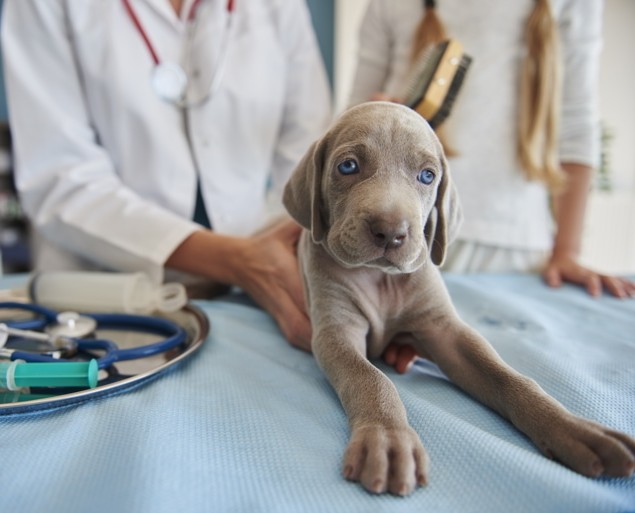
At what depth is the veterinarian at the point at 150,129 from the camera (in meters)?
1.07

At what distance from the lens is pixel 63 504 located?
41 cm

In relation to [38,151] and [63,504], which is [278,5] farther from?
[63,504]

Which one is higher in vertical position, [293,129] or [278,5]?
[278,5]

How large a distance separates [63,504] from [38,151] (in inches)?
39.1

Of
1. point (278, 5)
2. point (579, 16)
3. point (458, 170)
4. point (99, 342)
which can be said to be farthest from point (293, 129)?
point (99, 342)

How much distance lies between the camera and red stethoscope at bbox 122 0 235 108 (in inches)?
46.0

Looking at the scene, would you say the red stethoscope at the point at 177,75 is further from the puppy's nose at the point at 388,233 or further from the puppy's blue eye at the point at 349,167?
the puppy's nose at the point at 388,233

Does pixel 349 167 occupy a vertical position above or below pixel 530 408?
above

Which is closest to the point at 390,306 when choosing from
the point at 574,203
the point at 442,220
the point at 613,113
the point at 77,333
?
the point at 442,220

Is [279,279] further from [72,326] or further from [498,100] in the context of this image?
[498,100]

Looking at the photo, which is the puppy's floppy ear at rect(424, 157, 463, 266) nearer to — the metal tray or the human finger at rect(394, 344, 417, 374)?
the human finger at rect(394, 344, 417, 374)

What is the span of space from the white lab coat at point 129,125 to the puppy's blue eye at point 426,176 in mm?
594

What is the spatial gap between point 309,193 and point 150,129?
654mm

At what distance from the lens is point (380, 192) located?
23.9 inches
